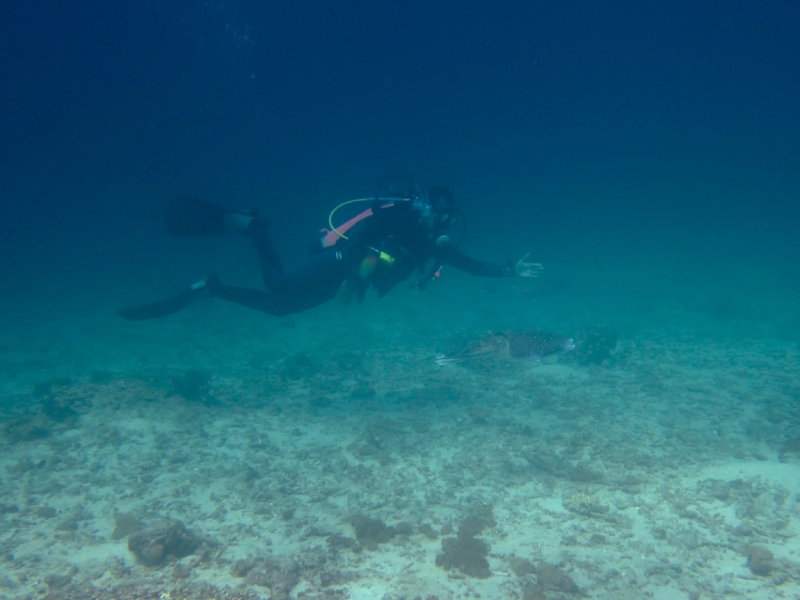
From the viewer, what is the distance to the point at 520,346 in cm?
548

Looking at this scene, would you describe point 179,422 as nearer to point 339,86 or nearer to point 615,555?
point 615,555

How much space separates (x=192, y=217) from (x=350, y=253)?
9.79 ft

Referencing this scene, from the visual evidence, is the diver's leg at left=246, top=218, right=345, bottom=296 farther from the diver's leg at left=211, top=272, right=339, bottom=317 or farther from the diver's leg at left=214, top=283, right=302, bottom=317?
the diver's leg at left=214, top=283, right=302, bottom=317

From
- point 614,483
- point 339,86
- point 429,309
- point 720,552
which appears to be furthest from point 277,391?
point 339,86

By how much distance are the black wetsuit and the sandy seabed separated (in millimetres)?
1869

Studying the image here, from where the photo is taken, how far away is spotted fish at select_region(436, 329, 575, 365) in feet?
17.8

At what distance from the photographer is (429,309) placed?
1709 cm

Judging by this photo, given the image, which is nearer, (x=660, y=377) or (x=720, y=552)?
(x=720, y=552)

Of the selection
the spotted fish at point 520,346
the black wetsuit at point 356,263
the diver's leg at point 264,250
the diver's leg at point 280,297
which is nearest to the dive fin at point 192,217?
the diver's leg at point 264,250

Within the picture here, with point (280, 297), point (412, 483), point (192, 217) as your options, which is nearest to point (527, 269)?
point (412, 483)

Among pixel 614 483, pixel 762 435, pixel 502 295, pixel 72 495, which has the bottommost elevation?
pixel 72 495

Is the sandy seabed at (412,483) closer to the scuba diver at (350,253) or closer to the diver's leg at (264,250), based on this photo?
the scuba diver at (350,253)

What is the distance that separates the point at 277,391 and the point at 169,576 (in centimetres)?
450

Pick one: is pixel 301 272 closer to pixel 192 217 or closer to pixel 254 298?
pixel 254 298
